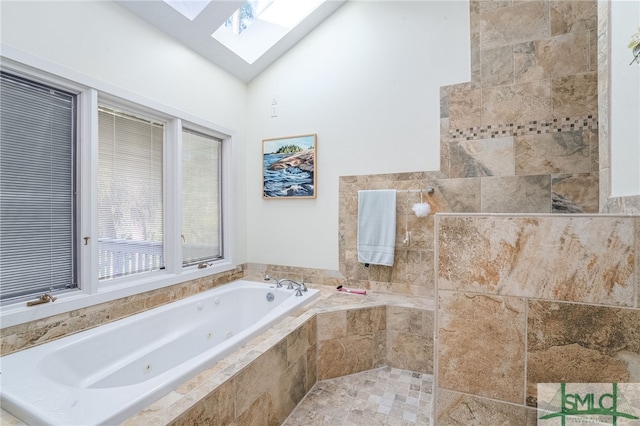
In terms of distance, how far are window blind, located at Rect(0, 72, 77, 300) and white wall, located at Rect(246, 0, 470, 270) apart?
1.66m

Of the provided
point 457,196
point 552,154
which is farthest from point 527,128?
point 457,196

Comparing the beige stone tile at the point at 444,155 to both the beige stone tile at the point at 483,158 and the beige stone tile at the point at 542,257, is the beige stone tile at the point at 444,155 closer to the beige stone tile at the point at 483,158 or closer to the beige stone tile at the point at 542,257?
the beige stone tile at the point at 483,158

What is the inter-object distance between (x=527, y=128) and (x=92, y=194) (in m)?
3.21

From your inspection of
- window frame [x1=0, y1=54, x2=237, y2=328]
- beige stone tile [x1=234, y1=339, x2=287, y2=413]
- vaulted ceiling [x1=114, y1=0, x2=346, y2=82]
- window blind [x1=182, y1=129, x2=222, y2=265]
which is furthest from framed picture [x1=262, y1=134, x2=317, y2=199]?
beige stone tile [x1=234, y1=339, x2=287, y2=413]

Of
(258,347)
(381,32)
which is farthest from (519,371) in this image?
(381,32)

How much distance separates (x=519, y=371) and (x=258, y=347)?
3.96ft

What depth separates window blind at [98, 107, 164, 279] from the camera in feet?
6.56

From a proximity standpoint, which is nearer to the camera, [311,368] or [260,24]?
[311,368]

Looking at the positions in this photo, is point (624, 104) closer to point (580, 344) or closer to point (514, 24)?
point (514, 24)

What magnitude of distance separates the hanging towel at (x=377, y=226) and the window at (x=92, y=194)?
1532mm

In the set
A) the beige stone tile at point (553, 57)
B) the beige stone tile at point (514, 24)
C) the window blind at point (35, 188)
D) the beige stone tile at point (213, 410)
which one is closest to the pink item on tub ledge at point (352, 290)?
the beige stone tile at point (213, 410)

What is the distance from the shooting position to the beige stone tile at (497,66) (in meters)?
2.22

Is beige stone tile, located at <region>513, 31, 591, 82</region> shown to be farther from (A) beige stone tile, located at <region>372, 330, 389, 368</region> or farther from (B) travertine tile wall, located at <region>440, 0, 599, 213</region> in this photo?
(A) beige stone tile, located at <region>372, 330, 389, 368</region>

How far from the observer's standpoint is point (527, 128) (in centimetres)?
218
